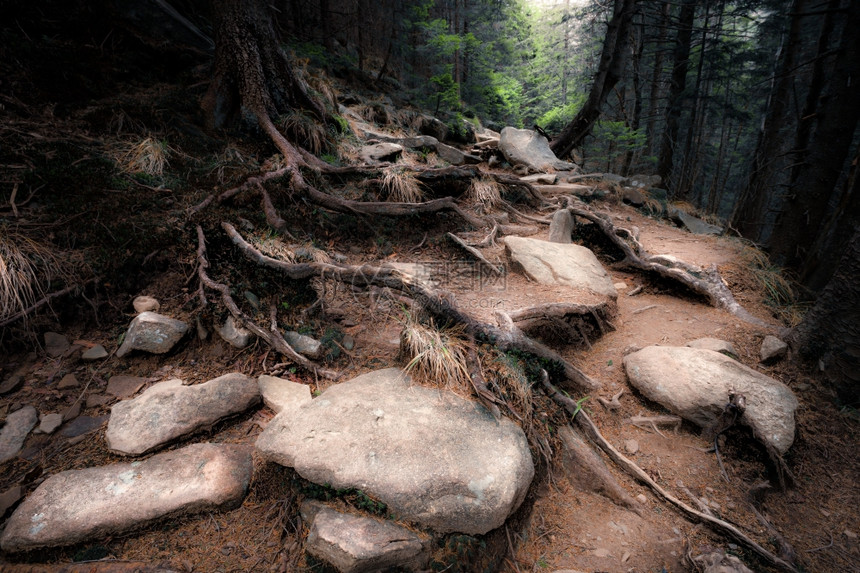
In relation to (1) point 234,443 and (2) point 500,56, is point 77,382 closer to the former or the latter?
(1) point 234,443

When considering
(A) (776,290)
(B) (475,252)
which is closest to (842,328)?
(A) (776,290)

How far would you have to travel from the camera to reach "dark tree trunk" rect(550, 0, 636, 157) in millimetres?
7301

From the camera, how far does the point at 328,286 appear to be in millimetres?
3623

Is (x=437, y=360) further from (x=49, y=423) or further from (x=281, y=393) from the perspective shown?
(x=49, y=423)

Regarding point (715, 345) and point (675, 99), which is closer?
point (715, 345)

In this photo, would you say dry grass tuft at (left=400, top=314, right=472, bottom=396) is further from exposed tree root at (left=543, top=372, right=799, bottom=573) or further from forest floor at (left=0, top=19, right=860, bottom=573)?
exposed tree root at (left=543, top=372, right=799, bottom=573)

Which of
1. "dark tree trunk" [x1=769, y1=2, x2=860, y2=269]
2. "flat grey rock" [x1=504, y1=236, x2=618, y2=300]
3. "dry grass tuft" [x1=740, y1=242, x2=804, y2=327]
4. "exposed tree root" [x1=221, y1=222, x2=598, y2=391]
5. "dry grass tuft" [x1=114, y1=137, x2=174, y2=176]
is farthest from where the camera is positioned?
"dark tree trunk" [x1=769, y1=2, x2=860, y2=269]

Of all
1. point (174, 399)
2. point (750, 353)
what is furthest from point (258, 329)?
point (750, 353)

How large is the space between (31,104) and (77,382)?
340 cm

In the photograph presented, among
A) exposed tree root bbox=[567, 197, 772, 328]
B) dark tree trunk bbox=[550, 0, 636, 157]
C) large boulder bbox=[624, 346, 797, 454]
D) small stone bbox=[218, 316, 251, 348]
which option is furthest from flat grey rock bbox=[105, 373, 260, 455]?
dark tree trunk bbox=[550, 0, 636, 157]

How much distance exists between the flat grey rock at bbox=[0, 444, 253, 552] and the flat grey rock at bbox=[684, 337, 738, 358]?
13.4 ft

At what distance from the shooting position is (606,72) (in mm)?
7914

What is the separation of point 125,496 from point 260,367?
1036mm

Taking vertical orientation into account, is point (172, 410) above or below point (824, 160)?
below
